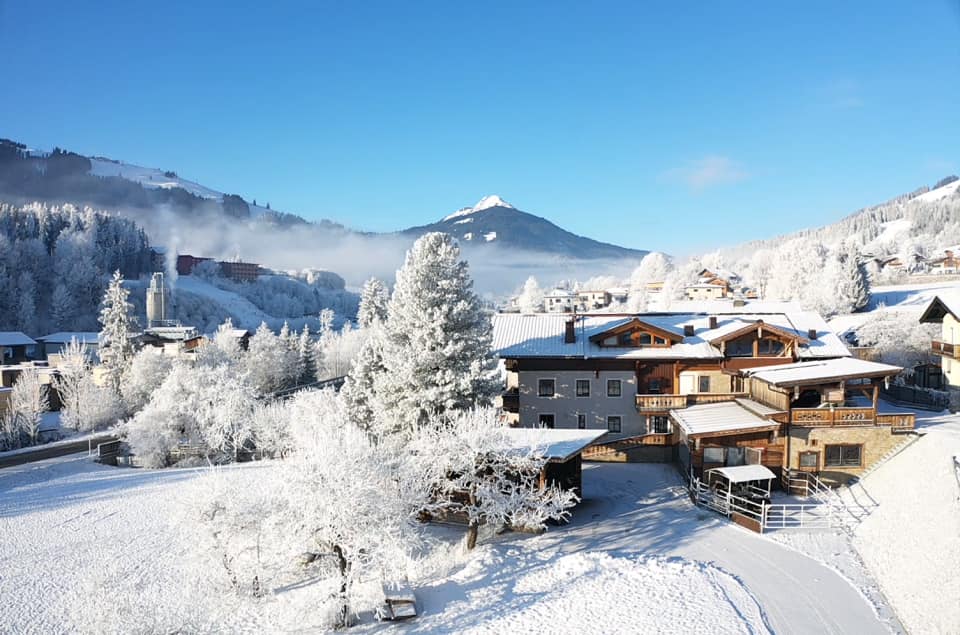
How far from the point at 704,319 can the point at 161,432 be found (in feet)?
107

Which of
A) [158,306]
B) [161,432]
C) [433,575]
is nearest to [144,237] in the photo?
[158,306]

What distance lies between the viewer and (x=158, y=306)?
112000 mm

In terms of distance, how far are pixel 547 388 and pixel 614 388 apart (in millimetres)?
3567

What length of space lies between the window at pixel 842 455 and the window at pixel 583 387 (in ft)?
36.5

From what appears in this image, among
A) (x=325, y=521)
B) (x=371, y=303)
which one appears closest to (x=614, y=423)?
(x=325, y=521)

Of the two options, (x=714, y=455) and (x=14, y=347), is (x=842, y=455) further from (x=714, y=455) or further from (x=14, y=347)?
(x=14, y=347)

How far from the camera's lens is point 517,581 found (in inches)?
654

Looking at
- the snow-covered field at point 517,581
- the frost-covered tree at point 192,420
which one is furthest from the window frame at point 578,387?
the frost-covered tree at point 192,420

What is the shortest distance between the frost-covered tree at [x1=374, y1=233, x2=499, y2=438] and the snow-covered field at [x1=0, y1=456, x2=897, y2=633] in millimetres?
5049

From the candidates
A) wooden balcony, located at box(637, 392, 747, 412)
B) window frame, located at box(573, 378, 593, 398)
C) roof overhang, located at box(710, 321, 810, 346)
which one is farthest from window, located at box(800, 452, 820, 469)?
window frame, located at box(573, 378, 593, 398)

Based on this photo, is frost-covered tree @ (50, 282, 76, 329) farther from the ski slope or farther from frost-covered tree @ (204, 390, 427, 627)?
frost-covered tree @ (204, 390, 427, 627)

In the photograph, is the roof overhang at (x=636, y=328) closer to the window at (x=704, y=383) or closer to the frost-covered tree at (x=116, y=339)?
the window at (x=704, y=383)

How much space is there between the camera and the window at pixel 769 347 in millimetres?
30422

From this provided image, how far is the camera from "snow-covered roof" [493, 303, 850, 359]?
3047cm
